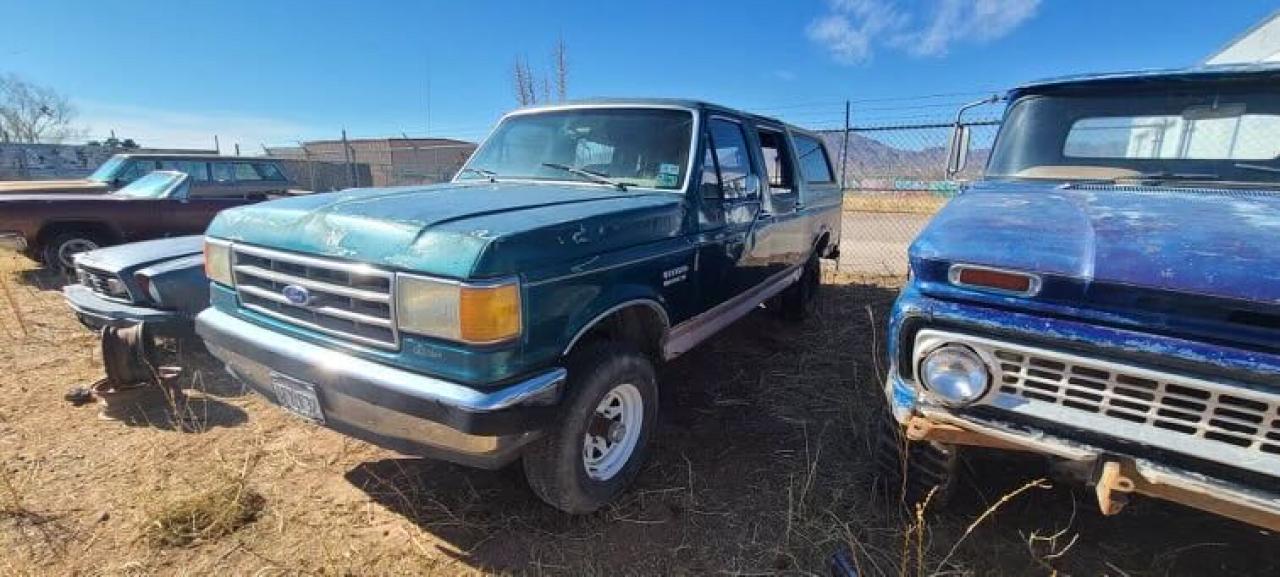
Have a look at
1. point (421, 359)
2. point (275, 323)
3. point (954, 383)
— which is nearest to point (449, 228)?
point (421, 359)

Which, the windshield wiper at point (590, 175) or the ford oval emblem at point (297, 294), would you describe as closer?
the ford oval emblem at point (297, 294)

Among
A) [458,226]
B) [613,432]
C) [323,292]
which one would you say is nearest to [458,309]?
[458,226]

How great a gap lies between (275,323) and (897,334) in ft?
8.37

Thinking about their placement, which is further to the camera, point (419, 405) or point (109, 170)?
point (109, 170)

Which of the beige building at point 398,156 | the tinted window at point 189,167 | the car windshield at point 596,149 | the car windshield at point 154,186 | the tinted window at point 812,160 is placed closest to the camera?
the car windshield at point 596,149

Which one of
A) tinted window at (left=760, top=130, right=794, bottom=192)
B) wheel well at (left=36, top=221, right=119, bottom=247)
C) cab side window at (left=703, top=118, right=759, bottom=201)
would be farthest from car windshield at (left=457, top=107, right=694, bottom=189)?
wheel well at (left=36, top=221, right=119, bottom=247)

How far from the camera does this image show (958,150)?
165 inches

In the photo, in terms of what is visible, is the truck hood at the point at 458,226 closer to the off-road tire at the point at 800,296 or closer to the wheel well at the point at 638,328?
the wheel well at the point at 638,328

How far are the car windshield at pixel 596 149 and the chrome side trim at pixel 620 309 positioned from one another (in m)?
0.75

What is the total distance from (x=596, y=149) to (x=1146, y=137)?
3.07m

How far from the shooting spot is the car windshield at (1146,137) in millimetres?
2893

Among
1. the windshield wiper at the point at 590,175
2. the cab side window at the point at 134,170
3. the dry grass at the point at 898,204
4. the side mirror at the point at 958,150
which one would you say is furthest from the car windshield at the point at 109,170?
the dry grass at the point at 898,204

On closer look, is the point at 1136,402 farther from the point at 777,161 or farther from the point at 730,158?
the point at 777,161

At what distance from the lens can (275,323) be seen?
2541 millimetres
